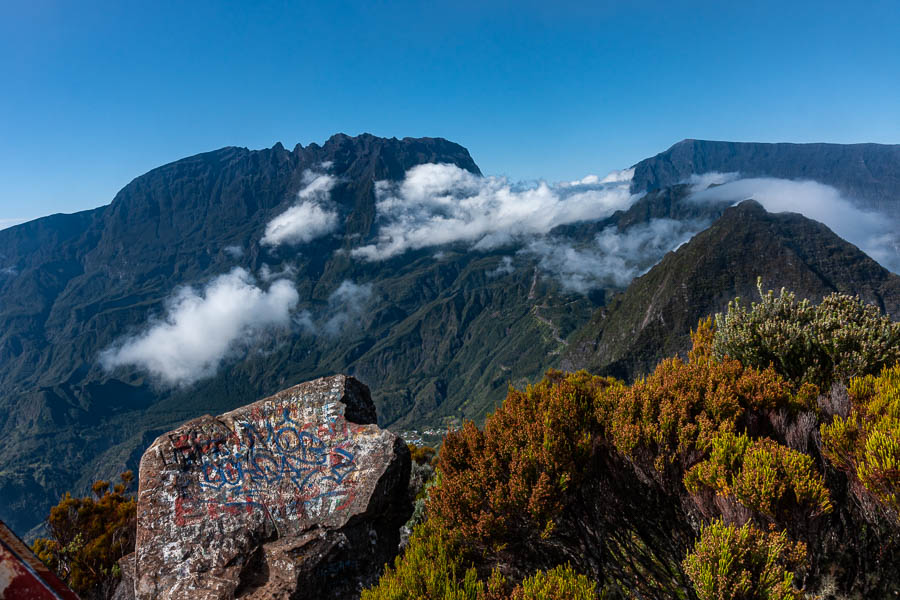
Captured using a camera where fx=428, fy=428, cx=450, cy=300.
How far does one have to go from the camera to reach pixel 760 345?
13.4m

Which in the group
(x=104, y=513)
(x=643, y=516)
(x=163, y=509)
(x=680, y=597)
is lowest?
(x=104, y=513)

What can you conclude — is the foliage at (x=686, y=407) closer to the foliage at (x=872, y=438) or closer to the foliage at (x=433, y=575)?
the foliage at (x=872, y=438)

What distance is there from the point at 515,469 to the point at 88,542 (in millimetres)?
18867

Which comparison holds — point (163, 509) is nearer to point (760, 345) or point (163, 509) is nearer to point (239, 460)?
point (239, 460)

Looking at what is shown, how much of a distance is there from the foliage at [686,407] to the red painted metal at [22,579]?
8.63 m

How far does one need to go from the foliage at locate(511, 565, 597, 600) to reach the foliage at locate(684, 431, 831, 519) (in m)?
2.89

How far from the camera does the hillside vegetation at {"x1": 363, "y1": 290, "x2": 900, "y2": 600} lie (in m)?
6.54

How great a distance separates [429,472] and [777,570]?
13.1 m

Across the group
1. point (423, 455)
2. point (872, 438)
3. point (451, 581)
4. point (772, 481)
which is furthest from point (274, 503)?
point (423, 455)

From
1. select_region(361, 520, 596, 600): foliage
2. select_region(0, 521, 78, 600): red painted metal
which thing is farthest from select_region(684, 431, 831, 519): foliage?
select_region(0, 521, 78, 600): red painted metal

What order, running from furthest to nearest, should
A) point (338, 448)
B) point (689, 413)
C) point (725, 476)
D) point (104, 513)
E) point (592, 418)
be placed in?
point (104, 513)
point (338, 448)
point (592, 418)
point (689, 413)
point (725, 476)

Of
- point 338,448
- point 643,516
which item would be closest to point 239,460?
point 338,448

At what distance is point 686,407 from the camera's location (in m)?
8.83

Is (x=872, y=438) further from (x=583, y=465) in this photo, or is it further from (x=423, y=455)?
(x=423, y=455)
